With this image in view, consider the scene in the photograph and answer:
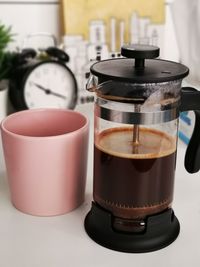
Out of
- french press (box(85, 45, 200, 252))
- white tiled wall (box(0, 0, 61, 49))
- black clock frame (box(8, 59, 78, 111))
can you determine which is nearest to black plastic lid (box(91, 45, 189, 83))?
french press (box(85, 45, 200, 252))

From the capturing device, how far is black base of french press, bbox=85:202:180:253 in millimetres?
520

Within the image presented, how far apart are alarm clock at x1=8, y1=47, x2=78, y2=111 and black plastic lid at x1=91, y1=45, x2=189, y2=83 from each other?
438 mm

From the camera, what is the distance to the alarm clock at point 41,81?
93cm

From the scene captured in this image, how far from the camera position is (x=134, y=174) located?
505 millimetres

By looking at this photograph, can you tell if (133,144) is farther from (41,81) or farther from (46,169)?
(41,81)

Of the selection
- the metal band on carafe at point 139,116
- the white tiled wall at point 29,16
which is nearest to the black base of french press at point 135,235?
the metal band on carafe at point 139,116

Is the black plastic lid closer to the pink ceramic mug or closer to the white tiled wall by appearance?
the pink ceramic mug

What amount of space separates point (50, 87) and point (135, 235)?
505mm

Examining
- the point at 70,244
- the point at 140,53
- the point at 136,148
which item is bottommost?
the point at 70,244

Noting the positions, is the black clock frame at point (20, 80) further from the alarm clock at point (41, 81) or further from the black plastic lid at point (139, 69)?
the black plastic lid at point (139, 69)

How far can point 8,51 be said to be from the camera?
Result: 3.28 feet

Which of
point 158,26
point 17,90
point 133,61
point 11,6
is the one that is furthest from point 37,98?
point 133,61

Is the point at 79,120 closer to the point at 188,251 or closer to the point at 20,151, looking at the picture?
the point at 20,151

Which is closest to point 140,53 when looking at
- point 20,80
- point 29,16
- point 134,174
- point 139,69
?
point 139,69
